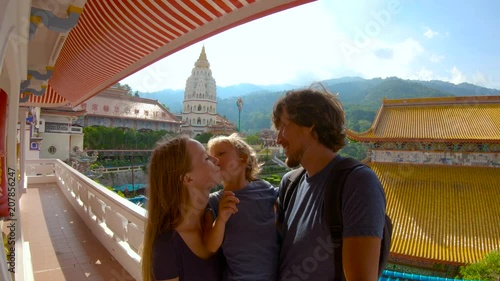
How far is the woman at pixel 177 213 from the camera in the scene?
3.82ft

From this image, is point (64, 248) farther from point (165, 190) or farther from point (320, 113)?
point (320, 113)

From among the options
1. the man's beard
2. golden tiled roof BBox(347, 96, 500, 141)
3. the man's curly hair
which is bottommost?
the man's beard

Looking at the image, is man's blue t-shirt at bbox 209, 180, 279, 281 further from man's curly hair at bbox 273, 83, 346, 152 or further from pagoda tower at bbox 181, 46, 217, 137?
pagoda tower at bbox 181, 46, 217, 137

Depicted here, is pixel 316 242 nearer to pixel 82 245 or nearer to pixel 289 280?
pixel 289 280

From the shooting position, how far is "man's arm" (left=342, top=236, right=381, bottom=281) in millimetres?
900

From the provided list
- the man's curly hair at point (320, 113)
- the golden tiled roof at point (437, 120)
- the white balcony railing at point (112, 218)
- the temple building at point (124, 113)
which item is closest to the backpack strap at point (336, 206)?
the man's curly hair at point (320, 113)

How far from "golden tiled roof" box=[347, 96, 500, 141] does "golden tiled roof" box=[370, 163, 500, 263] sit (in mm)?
1006

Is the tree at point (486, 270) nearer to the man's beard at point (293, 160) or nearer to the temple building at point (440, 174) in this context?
the temple building at point (440, 174)

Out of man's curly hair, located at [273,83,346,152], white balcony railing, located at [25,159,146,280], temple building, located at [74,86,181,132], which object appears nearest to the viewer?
man's curly hair, located at [273,83,346,152]

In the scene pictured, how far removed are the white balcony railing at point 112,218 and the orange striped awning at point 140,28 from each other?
152 centimetres

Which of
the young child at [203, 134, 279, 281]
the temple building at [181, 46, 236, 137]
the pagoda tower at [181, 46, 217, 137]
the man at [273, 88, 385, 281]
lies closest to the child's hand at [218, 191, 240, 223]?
the young child at [203, 134, 279, 281]

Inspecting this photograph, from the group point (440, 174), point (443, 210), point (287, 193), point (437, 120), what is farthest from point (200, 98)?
point (287, 193)

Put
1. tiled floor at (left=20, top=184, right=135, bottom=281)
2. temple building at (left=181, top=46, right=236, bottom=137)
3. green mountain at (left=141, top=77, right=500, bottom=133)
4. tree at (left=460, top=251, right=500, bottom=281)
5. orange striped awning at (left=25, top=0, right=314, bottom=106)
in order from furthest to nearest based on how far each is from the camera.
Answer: temple building at (left=181, top=46, right=236, bottom=137) → green mountain at (left=141, top=77, right=500, bottom=133) → tree at (left=460, top=251, right=500, bottom=281) → tiled floor at (left=20, top=184, right=135, bottom=281) → orange striped awning at (left=25, top=0, right=314, bottom=106)

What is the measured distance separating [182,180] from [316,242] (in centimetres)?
51
